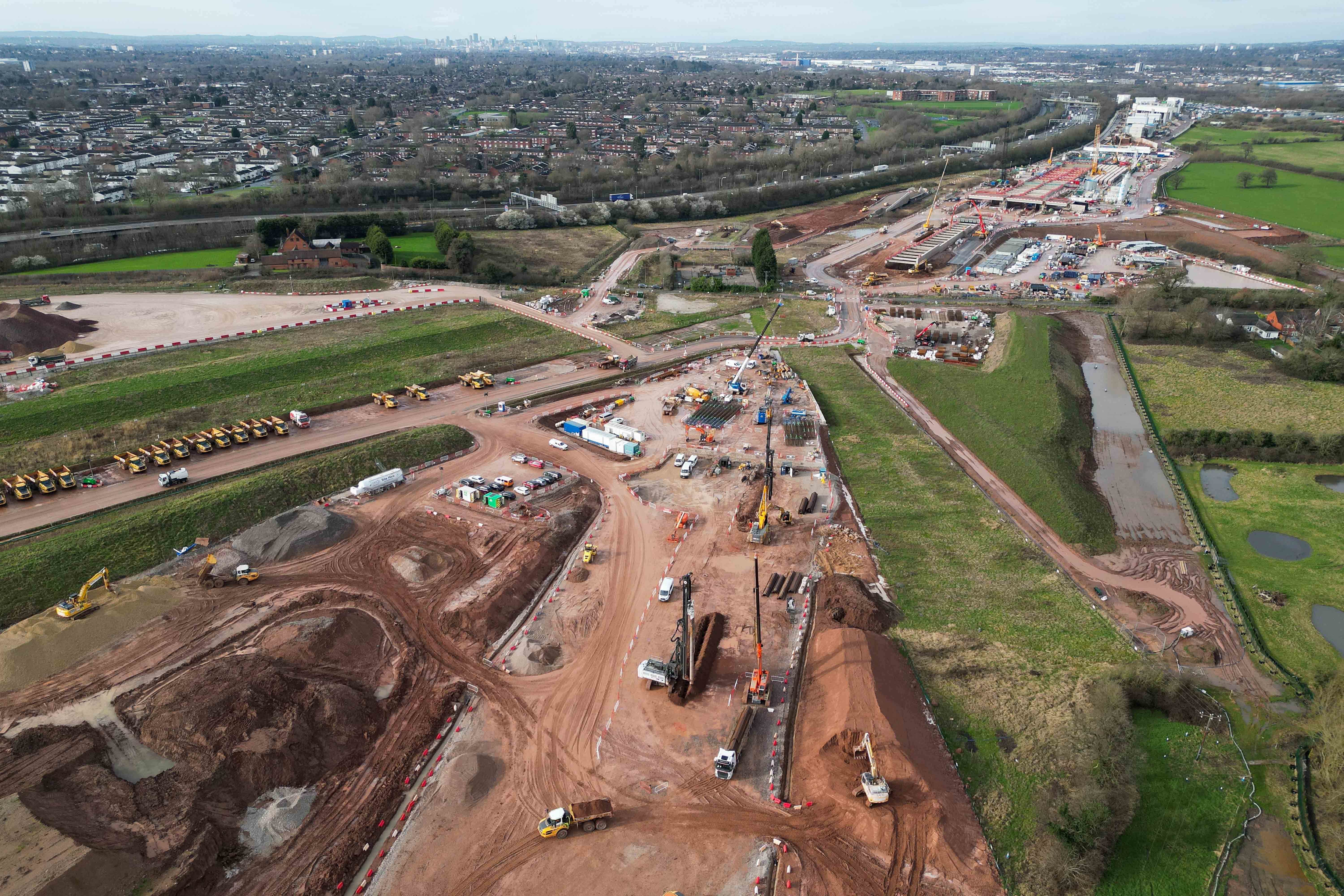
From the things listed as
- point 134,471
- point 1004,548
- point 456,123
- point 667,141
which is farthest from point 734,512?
point 456,123

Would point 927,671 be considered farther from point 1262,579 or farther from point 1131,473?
point 1131,473

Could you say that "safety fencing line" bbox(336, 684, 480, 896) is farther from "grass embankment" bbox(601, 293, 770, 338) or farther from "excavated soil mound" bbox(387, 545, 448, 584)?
"grass embankment" bbox(601, 293, 770, 338)

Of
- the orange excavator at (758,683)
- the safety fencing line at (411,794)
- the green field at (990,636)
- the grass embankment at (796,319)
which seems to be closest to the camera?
the safety fencing line at (411,794)

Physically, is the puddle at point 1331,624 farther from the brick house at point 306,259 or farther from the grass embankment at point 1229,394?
the brick house at point 306,259

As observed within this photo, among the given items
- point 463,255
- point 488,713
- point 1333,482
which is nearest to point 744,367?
point 488,713

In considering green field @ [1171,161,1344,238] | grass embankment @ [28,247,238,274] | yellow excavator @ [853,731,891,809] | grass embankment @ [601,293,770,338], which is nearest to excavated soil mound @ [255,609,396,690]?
yellow excavator @ [853,731,891,809]

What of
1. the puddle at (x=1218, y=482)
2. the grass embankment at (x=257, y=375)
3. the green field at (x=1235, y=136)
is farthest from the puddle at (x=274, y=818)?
the green field at (x=1235, y=136)

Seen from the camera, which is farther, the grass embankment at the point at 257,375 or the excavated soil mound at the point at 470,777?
the grass embankment at the point at 257,375
